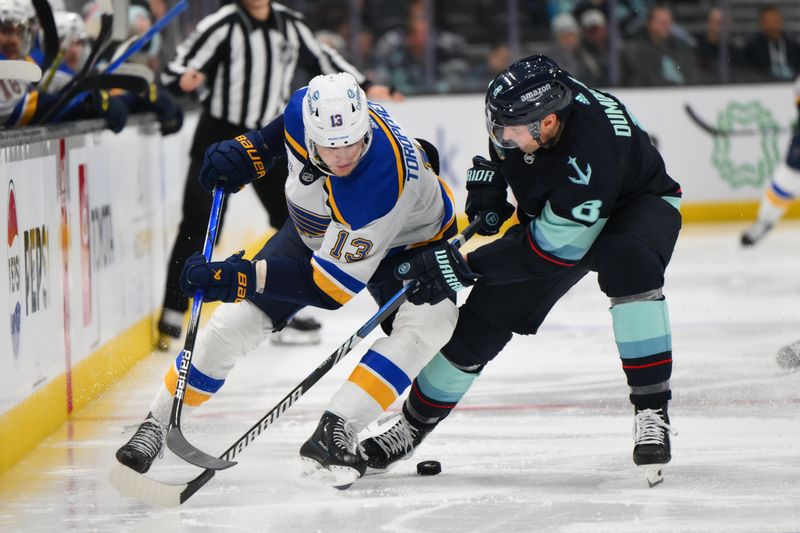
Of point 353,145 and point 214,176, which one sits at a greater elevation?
point 353,145

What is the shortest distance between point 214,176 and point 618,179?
3.27 feet

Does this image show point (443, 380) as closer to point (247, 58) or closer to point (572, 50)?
point (247, 58)

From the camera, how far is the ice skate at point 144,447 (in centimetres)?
292

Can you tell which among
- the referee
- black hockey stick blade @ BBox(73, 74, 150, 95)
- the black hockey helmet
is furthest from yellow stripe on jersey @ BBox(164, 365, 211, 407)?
the referee

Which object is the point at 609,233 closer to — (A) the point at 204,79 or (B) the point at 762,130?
(A) the point at 204,79

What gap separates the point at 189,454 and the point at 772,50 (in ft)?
22.6

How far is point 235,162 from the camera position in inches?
125

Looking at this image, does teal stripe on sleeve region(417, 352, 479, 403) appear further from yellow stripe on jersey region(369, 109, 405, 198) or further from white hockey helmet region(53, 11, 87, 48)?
white hockey helmet region(53, 11, 87, 48)

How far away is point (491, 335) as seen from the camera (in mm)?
3111

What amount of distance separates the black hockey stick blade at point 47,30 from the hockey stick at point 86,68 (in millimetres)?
97

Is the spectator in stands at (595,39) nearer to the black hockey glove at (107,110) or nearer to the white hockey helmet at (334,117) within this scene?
the black hockey glove at (107,110)

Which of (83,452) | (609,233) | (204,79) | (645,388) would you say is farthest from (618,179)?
(204,79)

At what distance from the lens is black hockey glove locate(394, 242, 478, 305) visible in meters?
2.84

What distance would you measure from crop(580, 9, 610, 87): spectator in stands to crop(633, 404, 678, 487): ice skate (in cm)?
577
